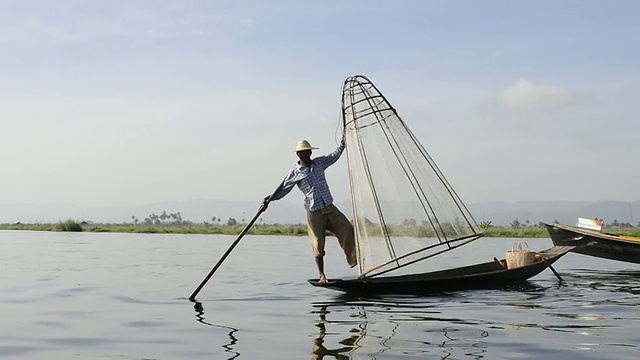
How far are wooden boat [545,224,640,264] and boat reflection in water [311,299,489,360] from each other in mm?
6462

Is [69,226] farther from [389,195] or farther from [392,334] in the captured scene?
[392,334]

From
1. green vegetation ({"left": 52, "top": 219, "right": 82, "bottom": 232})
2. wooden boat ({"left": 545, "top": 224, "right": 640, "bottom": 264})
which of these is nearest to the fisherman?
wooden boat ({"left": 545, "top": 224, "right": 640, "bottom": 264})

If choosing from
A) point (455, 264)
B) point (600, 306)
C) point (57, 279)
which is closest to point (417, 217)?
point (600, 306)

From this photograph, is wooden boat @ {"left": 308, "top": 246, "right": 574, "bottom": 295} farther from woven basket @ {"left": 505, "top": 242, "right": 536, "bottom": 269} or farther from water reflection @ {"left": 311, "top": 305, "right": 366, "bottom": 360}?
water reflection @ {"left": 311, "top": 305, "right": 366, "bottom": 360}

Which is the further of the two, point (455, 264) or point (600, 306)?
point (455, 264)

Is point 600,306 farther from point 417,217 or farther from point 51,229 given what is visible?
point 51,229

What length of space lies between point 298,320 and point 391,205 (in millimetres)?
2517

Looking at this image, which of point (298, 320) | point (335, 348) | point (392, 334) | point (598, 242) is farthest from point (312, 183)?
point (598, 242)

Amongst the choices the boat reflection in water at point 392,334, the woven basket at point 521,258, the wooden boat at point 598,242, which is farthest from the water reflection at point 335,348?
the wooden boat at point 598,242

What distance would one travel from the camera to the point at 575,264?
62.2 feet

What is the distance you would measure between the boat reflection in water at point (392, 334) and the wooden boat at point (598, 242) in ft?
21.2

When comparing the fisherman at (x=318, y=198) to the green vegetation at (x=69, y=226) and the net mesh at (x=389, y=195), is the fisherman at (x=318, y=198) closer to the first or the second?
the net mesh at (x=389, y=195)

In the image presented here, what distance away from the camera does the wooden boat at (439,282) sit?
34.5 ft

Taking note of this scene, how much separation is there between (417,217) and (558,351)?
4194 mm
